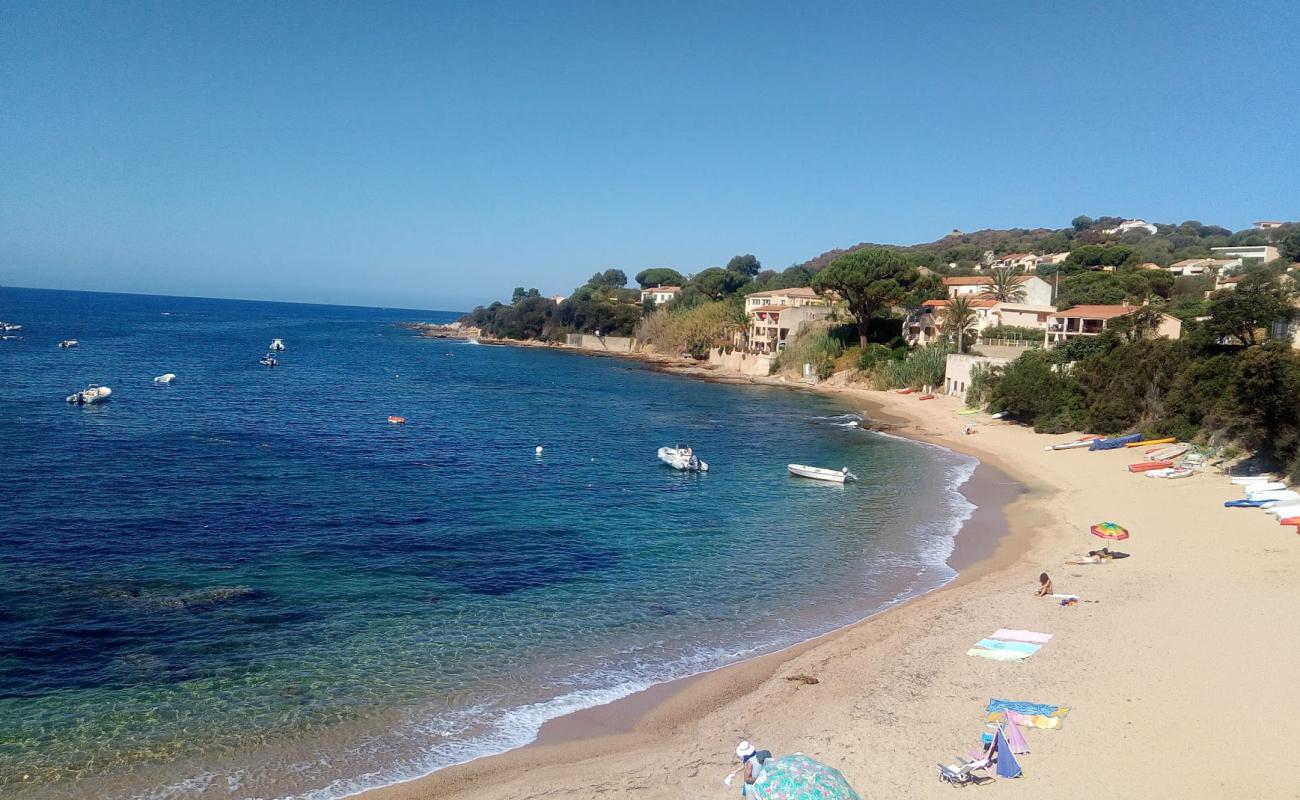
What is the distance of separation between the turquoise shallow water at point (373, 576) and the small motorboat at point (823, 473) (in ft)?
3.36

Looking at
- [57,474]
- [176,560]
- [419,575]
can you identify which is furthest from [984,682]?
[57,474]

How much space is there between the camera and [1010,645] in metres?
19.3

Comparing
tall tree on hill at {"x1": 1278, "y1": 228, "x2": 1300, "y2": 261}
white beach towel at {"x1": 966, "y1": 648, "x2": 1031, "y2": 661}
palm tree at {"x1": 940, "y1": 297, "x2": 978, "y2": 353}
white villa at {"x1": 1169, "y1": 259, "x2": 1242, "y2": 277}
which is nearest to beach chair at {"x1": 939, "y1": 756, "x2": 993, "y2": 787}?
white beach towel at {"x1": 966, "y1": 648, "x2": 1031, "y2": 661}

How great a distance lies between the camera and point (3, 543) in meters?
25.6

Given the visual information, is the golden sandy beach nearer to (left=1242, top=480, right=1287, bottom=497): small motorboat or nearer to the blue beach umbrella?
the blue beach umbrella

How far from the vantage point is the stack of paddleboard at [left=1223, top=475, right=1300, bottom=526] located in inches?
1116

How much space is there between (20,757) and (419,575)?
37.2ft

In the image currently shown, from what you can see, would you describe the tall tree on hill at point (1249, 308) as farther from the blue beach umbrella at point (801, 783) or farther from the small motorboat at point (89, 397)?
the small motorboat at point (89, 397)

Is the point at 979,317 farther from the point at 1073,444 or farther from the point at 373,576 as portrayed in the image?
the point at 373,576

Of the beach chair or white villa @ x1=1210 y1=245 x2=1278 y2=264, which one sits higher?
white villa @ x1=1210 y1=245 x2=1278 y2=264

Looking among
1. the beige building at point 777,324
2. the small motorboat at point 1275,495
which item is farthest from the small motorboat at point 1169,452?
the beige building at point 777,324

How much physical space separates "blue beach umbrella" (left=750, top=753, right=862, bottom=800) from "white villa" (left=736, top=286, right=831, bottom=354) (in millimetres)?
94684

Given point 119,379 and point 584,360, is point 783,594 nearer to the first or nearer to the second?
point 119,379

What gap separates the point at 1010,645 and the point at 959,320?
61.6 m
